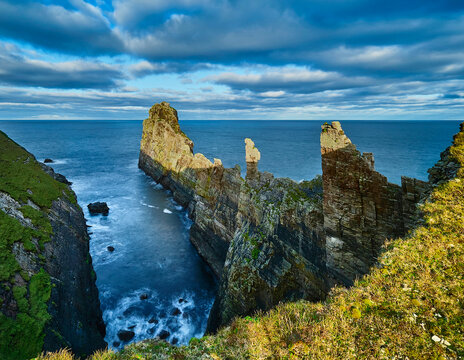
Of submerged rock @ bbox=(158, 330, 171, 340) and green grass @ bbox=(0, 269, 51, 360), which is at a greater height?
green grass @ bbox=(0, 269, 51, 360)

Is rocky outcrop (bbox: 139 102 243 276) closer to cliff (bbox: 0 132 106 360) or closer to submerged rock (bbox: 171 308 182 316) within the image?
submerged rock (bbox: 171 308 182 316)

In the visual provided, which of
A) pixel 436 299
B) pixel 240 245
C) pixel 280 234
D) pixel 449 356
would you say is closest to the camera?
pixel 449 356

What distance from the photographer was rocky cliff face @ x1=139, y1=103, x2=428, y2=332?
17013 mm

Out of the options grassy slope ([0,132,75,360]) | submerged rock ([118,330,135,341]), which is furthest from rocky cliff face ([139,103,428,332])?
grassy slope ([0,132,75,360])

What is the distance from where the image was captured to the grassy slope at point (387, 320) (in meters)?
7.04

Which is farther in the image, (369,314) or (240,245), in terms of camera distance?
(240,245)

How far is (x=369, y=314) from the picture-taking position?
26.6ft

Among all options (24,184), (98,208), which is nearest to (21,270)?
(24,184)

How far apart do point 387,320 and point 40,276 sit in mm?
21819

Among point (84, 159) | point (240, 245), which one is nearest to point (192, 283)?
point (240, 245)

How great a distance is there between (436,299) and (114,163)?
11867 cm

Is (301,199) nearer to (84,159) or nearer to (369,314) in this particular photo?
(369,314)

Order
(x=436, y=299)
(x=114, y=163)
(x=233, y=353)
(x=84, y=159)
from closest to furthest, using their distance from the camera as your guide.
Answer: (x=436, y=299)
(x=233, y=353)
(x=114, y=163)
(x=84, y=159)

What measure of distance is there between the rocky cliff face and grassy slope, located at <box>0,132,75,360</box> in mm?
16551
